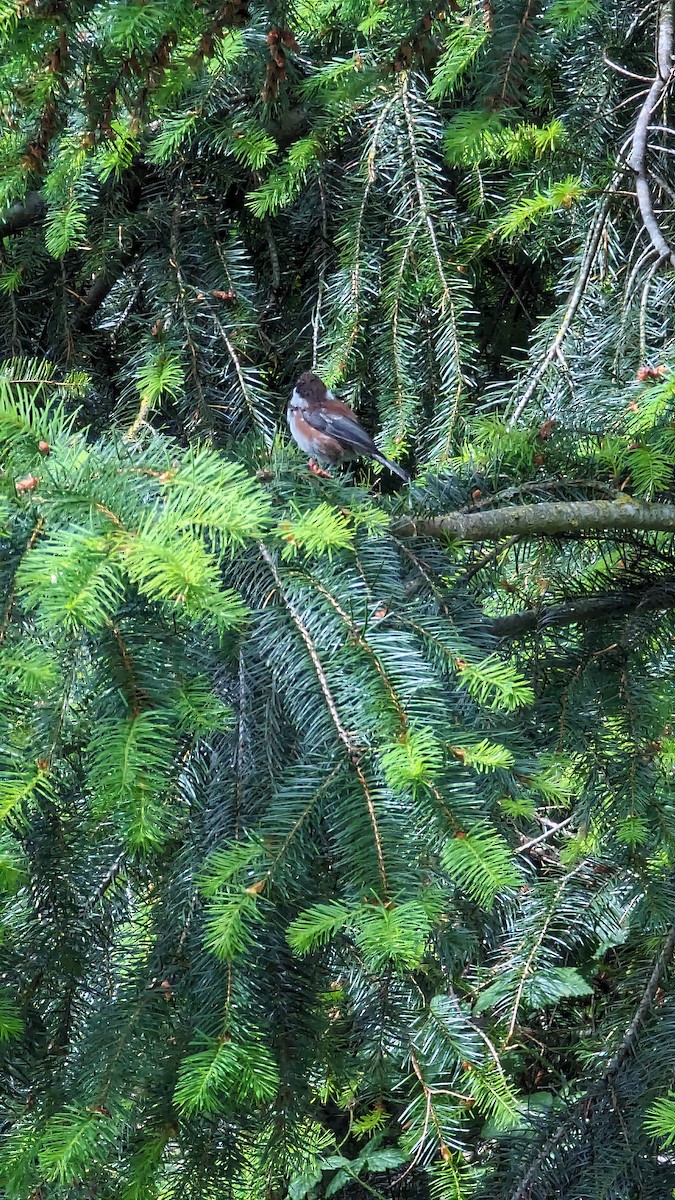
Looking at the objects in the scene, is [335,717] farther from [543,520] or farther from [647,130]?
[647,130]

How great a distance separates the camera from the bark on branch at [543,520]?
118cm

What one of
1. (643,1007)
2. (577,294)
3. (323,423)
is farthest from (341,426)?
(643,1007)

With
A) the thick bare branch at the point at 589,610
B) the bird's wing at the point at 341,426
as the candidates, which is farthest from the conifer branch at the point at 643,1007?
the bird's wing at the point at 341,426

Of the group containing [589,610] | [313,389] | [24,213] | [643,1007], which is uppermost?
[24,213]

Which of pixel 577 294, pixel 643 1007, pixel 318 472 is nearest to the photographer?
pixel 318 472

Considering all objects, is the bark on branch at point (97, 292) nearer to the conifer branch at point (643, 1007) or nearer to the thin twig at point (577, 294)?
the thin twig at point (577, 294)

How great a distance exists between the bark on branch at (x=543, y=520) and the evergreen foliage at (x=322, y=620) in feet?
0.09

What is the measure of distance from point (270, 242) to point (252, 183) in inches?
4.8

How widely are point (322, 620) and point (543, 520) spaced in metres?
0.39

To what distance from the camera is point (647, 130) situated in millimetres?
1621

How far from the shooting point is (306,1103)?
1.10 m

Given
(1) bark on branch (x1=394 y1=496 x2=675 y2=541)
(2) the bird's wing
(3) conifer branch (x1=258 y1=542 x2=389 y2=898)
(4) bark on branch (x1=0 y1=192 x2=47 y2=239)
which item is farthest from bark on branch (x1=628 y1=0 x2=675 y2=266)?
(4) bark on branch (x1=0 y1=192 x2=47 y2=239)

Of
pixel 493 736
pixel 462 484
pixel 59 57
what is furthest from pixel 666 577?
pixel 59 57

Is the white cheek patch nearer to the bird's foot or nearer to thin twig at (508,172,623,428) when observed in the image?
thin twig at (508,172,623,428)
